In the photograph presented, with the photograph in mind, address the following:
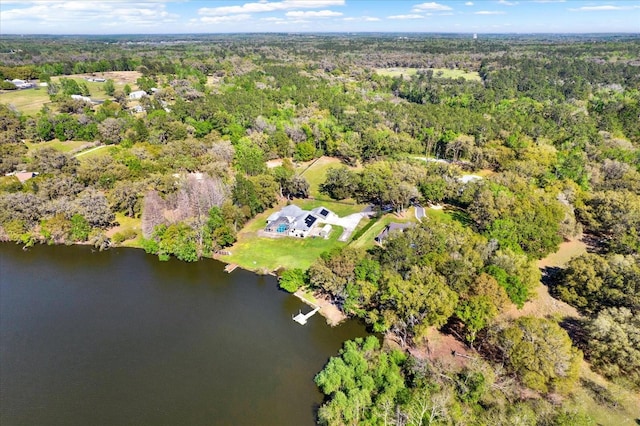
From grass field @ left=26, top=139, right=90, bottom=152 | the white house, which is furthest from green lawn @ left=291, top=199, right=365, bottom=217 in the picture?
the white house

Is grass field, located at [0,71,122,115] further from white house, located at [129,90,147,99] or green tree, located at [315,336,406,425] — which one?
green tree, located at [315,336,406,425]

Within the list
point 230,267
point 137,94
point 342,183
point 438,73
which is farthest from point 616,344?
point 438,73

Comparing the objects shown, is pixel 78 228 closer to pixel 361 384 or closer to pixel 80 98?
pixel 361 384

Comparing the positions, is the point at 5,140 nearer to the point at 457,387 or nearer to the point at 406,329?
the point at 406,329

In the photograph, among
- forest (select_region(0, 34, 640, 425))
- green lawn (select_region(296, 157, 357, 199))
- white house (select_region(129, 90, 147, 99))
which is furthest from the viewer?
white house (select_region(129, 90, 147, 99))

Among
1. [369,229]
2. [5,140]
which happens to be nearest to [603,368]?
[369,229]

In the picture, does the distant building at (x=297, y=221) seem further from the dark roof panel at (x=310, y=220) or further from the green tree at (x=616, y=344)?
the green tree at (x=616, y=344)
